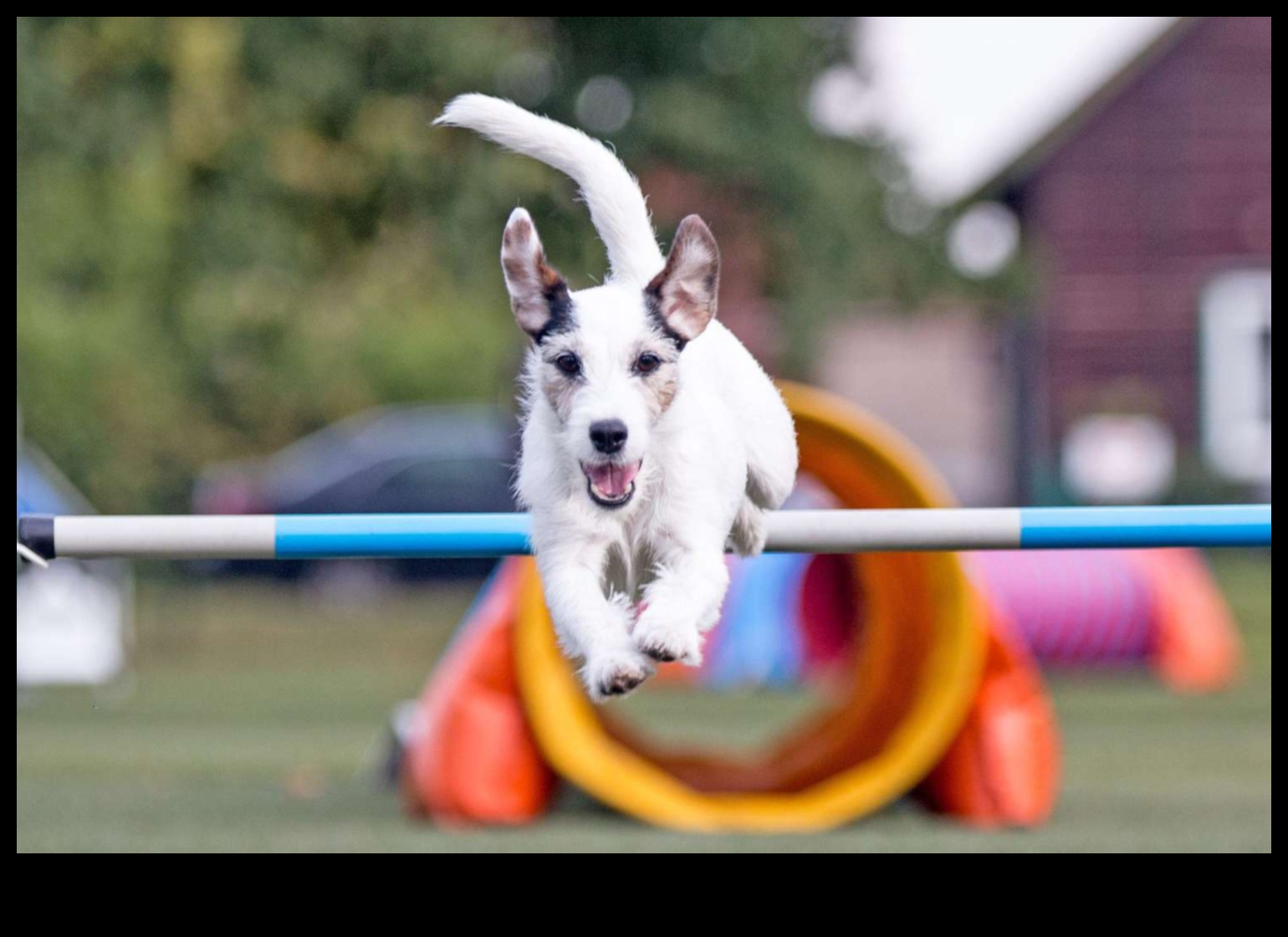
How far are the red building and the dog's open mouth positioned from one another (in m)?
25.1

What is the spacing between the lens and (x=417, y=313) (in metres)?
25.1

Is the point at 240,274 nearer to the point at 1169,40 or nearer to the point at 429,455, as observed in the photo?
the point at 429,455

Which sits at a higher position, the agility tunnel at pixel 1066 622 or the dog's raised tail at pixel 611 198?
the agility tunnel at pixel 1066 622

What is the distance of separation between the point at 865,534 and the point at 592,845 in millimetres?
4609

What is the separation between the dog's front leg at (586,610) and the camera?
Result: 3.41m

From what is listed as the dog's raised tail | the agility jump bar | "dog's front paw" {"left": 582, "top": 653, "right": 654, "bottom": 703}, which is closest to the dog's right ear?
the dog's raised tail

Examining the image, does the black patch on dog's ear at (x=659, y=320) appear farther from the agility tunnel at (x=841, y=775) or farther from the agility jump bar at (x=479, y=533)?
the agility tunnel at (x=841, y=775)

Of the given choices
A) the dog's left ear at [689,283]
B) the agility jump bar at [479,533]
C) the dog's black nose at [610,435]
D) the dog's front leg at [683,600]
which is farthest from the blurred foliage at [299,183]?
the dog's black nose at [610,435]

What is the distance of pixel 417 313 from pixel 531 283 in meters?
21.9

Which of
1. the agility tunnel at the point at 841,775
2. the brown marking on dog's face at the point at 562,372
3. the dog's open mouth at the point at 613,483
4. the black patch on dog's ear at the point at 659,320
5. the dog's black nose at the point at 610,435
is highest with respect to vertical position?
the agility tunnel at the point at 841,775

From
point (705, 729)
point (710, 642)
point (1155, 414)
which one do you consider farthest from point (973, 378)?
point (705, 729)

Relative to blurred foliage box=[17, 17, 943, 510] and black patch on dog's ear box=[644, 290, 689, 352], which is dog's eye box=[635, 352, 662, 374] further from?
blurred foliage box=[17, 17, 943, 510]

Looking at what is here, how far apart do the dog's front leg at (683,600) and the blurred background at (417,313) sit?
5.22 metres

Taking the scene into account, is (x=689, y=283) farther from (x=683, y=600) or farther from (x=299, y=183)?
(x=299, y=183)
